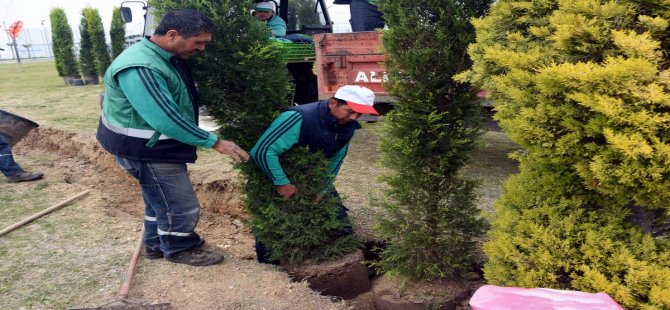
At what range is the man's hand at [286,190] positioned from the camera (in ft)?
11.5

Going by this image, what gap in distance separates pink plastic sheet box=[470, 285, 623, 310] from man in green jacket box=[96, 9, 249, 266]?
84.0 inches

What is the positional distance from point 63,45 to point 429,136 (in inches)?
835

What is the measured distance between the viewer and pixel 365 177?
20.3ft

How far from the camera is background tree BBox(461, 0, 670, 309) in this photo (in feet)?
5.37

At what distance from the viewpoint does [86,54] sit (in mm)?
19625

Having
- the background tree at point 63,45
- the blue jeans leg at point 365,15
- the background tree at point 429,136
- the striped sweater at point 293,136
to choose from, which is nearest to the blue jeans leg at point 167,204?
the striped sweater at point 293,136

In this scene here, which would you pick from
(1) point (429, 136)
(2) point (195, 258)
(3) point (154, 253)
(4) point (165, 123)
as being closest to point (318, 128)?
(1) point (429, 136)

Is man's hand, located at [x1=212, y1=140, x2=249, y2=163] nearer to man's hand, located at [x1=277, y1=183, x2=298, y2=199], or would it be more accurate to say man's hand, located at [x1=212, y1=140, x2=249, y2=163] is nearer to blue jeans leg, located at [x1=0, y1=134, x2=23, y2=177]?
man's hand, located at [x1=277, y1=183, x2=298, y2=199]

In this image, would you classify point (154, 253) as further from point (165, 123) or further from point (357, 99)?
point (357, 99)

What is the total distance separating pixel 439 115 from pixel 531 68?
2.73 ft

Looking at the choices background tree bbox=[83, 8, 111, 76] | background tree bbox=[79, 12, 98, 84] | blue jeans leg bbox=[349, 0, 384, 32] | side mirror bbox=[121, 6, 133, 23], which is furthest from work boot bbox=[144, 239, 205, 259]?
background tree bbox=[79, 12, 98, 84]

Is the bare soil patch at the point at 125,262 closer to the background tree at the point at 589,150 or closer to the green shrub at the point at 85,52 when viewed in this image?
the background tree at the point at 589,150

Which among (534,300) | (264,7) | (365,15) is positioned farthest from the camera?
(264,7)

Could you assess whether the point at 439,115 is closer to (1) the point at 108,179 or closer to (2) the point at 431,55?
(2) the point at 431,55
